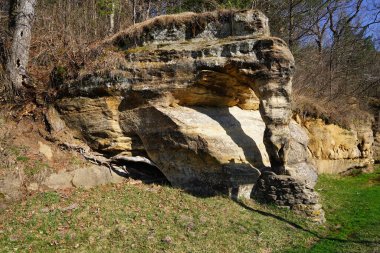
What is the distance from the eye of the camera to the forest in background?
39.6 ft

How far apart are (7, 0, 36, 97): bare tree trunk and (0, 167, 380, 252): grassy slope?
4383 mm

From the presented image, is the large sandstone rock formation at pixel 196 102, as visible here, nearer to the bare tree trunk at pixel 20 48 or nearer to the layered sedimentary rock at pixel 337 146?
the bare tree trunk at pixel 20 48

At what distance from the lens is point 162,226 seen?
318 inches

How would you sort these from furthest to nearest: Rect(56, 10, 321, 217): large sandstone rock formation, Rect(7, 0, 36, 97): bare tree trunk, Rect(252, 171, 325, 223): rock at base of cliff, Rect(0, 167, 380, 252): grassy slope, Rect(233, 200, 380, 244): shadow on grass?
Rect(7, 0, 36, 97): bare tree trunk < Rect(56, 10, 321, 217): large sandstone rock formation < Rect(252, 171, 325, 223): rock at base of cliff < Rect(233, 200, 380, 244): shadow on grass < Rect(0, 167, 380, 252): grassy slope

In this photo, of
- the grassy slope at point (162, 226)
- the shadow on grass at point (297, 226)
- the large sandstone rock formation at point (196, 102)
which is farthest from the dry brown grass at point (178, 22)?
the shadow on grass at point (297, 226)

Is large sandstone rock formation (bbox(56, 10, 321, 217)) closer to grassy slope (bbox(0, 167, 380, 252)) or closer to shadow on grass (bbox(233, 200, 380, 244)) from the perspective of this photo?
shadow on grass (bbox(233, 200, 380, 244))

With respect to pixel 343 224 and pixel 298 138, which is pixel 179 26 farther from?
pixel 343 224

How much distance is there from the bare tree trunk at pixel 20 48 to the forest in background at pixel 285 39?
0.22m

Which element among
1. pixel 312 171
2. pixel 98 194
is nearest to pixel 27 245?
pixel 98 194

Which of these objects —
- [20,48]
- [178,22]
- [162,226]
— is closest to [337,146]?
[178,22]

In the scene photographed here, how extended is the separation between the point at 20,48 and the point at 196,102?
19.8 ft

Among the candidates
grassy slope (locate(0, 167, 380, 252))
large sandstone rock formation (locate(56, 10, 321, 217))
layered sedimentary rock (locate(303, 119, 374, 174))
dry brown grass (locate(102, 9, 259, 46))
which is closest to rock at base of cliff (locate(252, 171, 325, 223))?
large sandstone rock formation (locate(56, 10, 321, 217))

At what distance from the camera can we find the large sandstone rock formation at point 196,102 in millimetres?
10117

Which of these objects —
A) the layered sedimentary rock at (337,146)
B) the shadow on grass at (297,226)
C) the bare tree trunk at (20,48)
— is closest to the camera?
the shadow on grass at (297,226)
